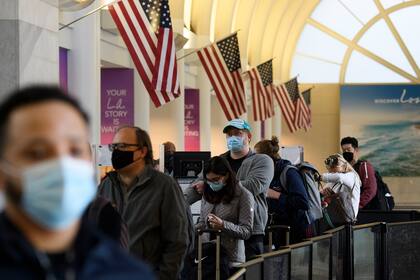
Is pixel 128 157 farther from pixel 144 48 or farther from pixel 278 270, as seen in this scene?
pixel 144 48

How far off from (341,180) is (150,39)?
3.13 metres

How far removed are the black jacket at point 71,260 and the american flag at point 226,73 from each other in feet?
65.5

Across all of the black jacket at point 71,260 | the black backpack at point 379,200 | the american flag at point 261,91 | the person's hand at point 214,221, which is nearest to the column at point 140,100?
the american flag at point 261,91

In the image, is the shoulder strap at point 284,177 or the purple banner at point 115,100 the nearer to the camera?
the shoulder strap at point 284,177

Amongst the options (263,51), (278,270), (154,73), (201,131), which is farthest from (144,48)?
(263,51)

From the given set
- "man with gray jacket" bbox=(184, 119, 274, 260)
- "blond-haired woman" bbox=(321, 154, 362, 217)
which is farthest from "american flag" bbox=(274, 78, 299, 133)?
"man with gray jacket" bbox=(184, 119, 274, 260)

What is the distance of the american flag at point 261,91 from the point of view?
28.1m

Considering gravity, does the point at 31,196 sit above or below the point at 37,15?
below

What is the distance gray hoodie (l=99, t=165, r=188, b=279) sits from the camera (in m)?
6.20

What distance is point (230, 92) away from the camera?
22.9 metres

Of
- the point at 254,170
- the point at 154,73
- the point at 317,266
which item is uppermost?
the point at 154,73

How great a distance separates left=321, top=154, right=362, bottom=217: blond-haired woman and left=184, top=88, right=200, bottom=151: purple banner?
720 inches

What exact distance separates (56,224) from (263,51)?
45351 mm

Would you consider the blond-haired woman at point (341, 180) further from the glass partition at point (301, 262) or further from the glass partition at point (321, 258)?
the glass partition at point (301, 262)
